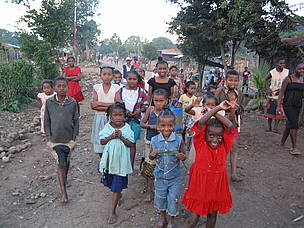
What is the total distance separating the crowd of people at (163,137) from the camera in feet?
8.09

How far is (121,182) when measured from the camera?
9.93 feet

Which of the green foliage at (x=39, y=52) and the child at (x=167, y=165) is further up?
the green foliage at (x=39, y=52)

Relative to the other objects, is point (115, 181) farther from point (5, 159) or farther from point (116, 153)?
point (5, 159)

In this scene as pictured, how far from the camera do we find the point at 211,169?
8.05 feet

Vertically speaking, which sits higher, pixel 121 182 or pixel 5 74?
pixel 5 74

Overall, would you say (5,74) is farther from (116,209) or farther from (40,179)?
(116,209)

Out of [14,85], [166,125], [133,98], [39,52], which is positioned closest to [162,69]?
[133,98]

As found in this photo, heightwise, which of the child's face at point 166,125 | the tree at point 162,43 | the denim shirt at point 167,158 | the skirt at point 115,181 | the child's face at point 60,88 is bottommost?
the skirt at point 115,181

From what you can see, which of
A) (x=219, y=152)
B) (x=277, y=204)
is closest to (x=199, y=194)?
(x=219, y=152)

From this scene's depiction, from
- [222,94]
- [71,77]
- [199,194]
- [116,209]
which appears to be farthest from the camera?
[71,77]

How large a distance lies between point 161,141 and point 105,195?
138 cm

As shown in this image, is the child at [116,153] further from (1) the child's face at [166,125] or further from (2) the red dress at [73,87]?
(2) the red dress at [73,87]

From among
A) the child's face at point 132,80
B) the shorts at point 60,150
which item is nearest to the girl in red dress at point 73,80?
the child's face at point 132,80

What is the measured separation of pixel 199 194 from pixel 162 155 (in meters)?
0.57
